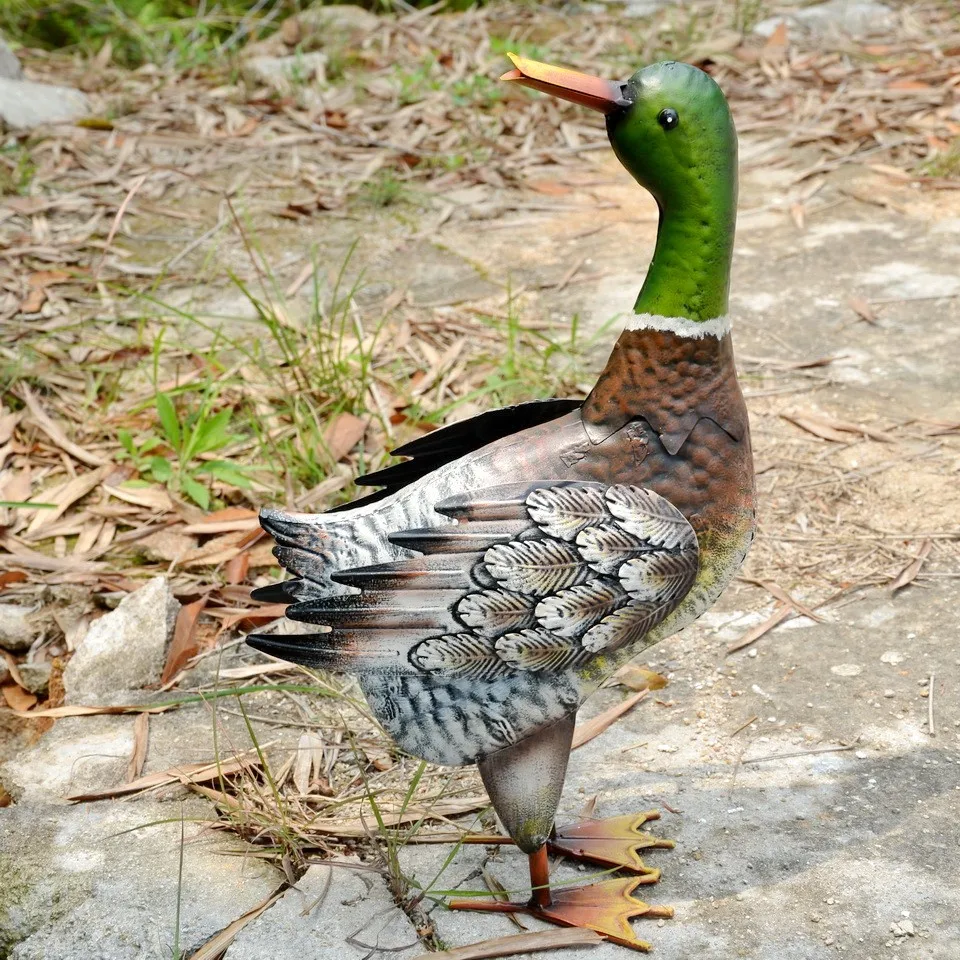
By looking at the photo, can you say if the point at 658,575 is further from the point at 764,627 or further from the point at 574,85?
the point at 764,627

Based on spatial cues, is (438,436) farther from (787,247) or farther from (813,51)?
(813,51)

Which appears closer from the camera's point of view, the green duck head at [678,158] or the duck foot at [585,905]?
the green duck head at [678,158]

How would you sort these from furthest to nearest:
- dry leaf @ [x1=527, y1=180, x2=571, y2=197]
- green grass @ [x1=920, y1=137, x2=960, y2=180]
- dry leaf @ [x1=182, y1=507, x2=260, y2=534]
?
dry leaf @ [x1=527, y1=180, x2=571, y2=197] < green grass @ [x1=920, y1=137, x2=960, y2=180] < dry leaf @ [x1=182, y1=507, x2=260, y2=534]

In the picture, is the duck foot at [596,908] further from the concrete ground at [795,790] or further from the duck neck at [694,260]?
the duck neck at [694,260]

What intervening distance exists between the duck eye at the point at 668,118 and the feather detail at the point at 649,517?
65cm

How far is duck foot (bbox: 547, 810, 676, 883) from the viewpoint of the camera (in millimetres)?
2531

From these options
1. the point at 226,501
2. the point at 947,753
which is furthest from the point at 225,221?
the point at 947,753

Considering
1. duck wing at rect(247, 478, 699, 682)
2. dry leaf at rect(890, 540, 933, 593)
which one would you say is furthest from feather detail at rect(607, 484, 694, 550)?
dry leaf at rect(890, 540, 933, 593)

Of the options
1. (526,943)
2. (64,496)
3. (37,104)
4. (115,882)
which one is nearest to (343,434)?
(64,496)

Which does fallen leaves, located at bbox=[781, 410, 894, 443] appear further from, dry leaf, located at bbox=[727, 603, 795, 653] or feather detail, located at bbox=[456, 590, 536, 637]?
feather detail, located at bbox=[456, 590, 536, 637]

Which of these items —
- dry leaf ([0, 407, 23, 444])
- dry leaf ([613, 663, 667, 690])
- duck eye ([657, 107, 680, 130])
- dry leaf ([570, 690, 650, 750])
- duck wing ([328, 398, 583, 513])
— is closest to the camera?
duck eye ([657, 107, 680, 130])

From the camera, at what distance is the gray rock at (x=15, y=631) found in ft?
11.0

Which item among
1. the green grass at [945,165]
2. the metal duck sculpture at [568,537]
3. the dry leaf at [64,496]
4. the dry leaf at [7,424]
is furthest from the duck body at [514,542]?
the green grass at [945,165]

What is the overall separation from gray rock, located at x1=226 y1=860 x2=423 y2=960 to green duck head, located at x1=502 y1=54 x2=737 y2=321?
52.2 inches
